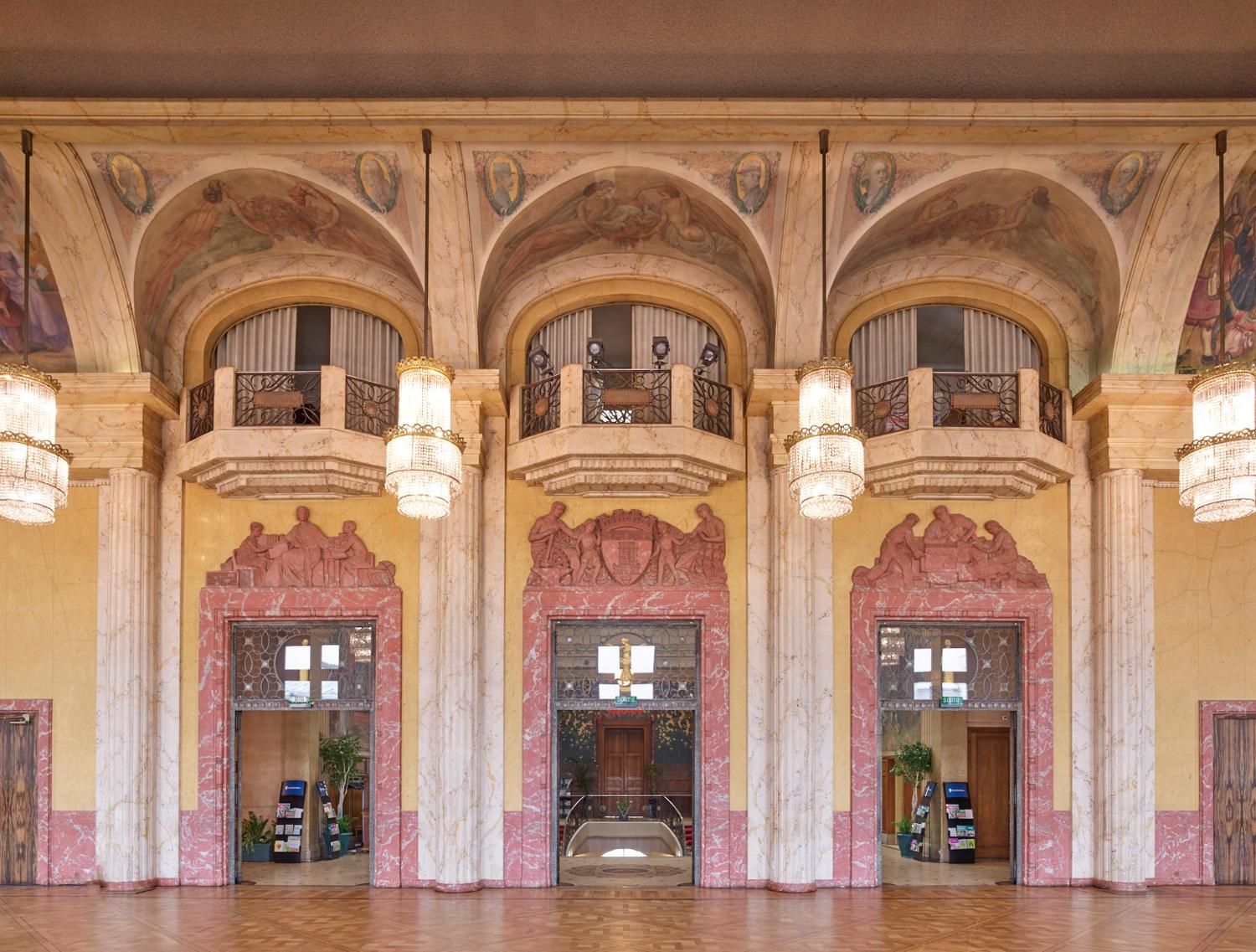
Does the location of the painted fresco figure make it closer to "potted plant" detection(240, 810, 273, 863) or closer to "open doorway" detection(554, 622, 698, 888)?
"open doorway" detection(554, 622, 698, 888)

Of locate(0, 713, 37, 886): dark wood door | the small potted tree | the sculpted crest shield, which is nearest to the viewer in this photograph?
locate(0, 713, 37, 886): dark wood door

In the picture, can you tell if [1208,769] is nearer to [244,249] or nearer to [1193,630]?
[1193,630]

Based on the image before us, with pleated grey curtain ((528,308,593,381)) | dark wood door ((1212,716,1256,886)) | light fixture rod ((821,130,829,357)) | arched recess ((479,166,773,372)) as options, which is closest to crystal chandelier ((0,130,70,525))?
arched recess ((479,166,773,372))

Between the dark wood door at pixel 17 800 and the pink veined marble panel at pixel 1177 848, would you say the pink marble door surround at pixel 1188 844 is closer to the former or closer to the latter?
the pink veined marble panel at pixel 1177 848

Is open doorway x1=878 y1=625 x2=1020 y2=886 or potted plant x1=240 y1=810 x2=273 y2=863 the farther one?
potted plant x1=240 y1=810 x2=273 y2=863

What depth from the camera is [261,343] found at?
11.8 metres

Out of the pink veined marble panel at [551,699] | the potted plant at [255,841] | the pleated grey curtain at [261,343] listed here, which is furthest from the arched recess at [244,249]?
the potted plant at [255,841]

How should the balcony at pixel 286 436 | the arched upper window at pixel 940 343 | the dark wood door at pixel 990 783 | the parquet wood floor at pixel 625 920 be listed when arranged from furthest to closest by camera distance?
the dark wood door at pixel 990 783 < the arched upper window at pixel 940 343 < the balcony at pixel 286 436 < the parquet wood floor at pixel 625 920

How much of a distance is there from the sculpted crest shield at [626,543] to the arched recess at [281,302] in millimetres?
2832

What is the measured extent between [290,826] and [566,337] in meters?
6.55

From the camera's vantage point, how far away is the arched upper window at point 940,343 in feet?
38.5

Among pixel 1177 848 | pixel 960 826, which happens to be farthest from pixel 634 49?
pixel 960 826

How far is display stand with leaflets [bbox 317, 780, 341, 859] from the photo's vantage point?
13273 millimetres

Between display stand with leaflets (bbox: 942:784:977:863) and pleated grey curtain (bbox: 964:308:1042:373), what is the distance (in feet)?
16.3
